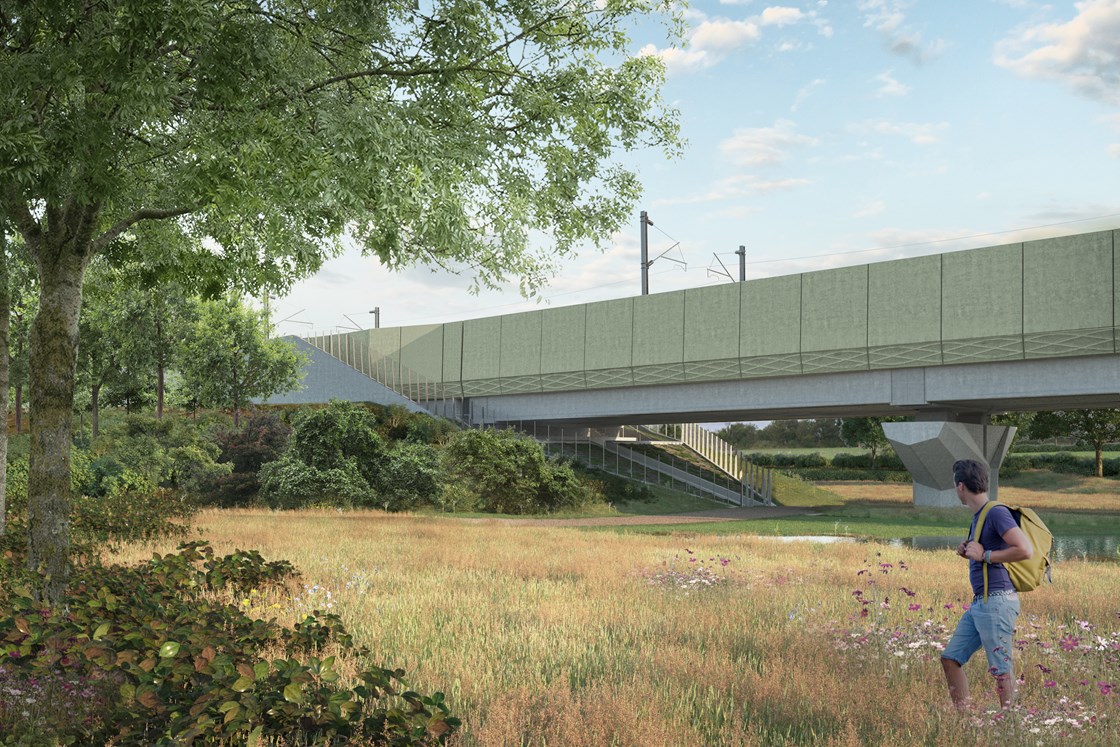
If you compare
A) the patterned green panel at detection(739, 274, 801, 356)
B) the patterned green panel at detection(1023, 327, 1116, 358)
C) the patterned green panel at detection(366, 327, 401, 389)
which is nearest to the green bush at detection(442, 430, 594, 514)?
the patterned green panel at detection(739, 274, 801, 356)

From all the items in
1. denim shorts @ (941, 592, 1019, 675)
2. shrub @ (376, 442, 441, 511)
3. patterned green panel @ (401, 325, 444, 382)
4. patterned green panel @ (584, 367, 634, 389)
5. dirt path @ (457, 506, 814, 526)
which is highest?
patterned green panel @ (401, 325, 444, 382)

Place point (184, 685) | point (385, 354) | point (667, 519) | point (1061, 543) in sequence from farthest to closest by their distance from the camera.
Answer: point (385, 354), point (667, 519), point (1061, 543), point (184, 685)

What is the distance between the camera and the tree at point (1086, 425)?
52906 mm

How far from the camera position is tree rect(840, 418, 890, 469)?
203ft

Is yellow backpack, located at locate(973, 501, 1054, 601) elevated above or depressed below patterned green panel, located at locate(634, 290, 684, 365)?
below

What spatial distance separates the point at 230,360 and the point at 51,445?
1489 inches

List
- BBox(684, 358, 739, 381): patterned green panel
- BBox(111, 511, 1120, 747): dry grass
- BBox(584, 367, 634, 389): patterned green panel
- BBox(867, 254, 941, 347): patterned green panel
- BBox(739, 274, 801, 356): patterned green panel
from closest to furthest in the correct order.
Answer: BBox(111, 511, 1120, 747): dry grass, BBox(867, 254, 941, 347): patterned green panel, BBox(739, 274, 801, 356): patterned green panel, BBox(684, 358, 739, 381): patterned green panel, BBox(584, 367, 634, 389): patterned green panel

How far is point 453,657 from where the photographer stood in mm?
7215

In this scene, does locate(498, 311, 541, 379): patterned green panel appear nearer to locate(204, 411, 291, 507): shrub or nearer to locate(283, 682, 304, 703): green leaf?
locate(204, 411, 291, 507): shrub

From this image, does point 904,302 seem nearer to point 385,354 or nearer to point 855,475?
point 855,475

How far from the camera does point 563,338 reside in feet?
157

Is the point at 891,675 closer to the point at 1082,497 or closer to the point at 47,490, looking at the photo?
the point at 47,490

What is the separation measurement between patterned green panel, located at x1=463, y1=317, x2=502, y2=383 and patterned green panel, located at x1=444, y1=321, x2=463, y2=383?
12.5 inches

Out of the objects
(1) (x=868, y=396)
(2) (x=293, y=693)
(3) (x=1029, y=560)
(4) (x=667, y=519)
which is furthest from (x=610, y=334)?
(2) (x=293, y=693)
